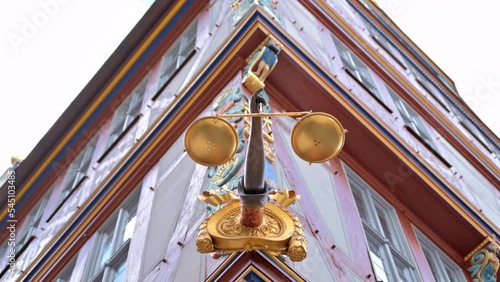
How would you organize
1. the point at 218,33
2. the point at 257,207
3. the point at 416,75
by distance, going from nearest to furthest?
the point at 257,207 → the point at 218,33 → the point at 416,75

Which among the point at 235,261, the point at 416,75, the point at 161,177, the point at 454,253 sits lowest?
the point at 235,261

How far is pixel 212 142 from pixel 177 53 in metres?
8.01

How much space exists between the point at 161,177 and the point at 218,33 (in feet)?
8.78

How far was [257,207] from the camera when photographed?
5.45m

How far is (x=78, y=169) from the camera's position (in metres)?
14.0

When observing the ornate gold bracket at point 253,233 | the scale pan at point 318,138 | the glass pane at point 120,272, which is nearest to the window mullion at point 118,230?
the glass pane at point 120,272

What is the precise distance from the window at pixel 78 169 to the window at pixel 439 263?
600 centimetres

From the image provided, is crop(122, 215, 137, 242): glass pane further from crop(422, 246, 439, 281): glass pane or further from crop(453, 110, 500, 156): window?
crop(453, 110, 500, 156): window

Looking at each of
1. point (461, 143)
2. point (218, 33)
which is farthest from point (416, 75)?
point (218, 33)

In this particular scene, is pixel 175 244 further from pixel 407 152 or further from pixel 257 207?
pixel 407 152

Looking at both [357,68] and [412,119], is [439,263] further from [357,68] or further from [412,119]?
[357,68]

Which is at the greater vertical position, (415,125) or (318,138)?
(415,125)

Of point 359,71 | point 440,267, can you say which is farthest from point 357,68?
point 440,267

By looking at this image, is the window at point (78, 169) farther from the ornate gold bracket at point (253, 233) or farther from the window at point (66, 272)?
the ornate gold bracket at point (253, 233)
